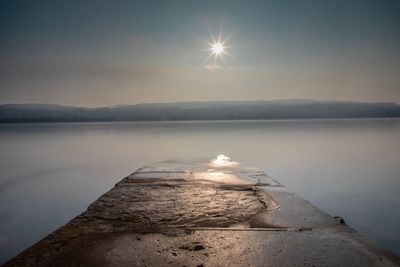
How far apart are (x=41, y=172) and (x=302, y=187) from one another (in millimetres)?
12405

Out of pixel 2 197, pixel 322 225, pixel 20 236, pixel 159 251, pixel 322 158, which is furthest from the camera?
pixel 322 158

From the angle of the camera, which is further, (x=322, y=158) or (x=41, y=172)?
(x=322, y=158)

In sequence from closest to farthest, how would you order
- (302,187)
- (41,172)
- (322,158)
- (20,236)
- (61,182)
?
1. (20,236)
2. (302,187)
3. (61,182)
4. (41,172)
5. (322,158)

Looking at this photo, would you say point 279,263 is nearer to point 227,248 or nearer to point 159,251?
point 227,248

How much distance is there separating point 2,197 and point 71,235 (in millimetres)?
8171

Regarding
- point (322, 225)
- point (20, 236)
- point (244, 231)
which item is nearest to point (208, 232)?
point (244, 231)

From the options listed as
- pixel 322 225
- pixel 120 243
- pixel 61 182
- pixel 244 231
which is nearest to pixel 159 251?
pixel 120 243

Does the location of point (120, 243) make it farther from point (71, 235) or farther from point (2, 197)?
point (2, 197)

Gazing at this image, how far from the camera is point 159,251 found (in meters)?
3.16

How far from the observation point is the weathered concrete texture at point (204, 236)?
9.71 feet

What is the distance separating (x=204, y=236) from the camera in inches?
140

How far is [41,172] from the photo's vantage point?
15359 mm

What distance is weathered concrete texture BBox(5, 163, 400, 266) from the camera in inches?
116

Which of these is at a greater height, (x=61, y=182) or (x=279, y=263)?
(x=279, y=263)
